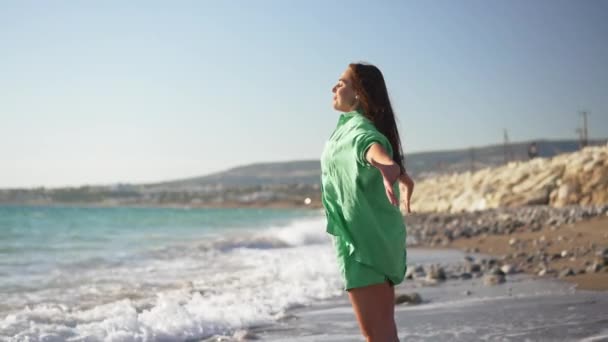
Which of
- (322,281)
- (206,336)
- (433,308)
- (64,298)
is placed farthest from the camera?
(322,281)

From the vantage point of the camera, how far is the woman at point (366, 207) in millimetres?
2982

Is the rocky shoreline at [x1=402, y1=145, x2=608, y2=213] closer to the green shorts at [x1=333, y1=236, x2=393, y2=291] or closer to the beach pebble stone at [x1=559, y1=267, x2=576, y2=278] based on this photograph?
the beach pebble stone at [x1=559, y1=267, x2=576, y2=278]

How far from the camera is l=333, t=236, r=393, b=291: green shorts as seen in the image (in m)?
3.02

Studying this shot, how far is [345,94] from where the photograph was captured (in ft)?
10.5

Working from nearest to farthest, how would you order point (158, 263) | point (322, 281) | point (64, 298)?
point (64, 298), point (322, 281), point (158, 263)

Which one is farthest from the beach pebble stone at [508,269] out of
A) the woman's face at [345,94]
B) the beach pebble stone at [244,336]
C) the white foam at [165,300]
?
the woman's face at [345,94]

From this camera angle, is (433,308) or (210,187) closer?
(433,308)

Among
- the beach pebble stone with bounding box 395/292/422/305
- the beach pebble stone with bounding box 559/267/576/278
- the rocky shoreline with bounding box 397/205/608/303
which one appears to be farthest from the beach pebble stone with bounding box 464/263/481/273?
the beach pebble stone with bounding box 395/292/422/305

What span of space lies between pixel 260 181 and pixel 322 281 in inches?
5885

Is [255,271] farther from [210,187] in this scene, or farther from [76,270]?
[210,187]

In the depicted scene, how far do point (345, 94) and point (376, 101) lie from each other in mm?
167

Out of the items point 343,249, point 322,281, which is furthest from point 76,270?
point 343,249

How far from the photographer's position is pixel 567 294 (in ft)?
24.7

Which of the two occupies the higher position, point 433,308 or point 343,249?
point 343,249
